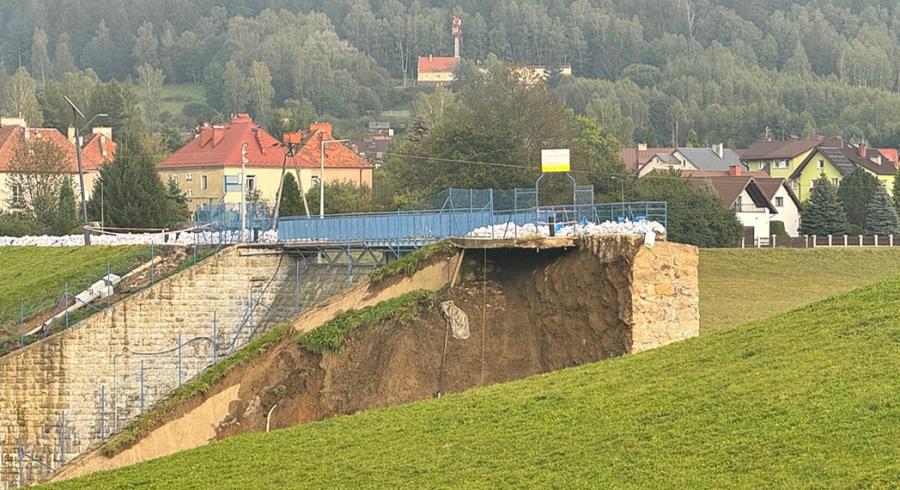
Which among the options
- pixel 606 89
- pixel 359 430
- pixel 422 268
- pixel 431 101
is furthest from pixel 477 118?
pixel 606 89

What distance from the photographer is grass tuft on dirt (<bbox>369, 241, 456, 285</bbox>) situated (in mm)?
37406

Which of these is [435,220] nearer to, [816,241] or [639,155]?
[816,241]

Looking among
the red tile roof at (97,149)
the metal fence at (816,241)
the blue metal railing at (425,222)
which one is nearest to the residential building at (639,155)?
the red tile roof at (97,149)

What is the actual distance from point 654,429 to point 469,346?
14.4m

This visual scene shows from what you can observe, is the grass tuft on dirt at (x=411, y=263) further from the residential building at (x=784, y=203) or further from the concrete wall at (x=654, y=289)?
the residential building at (x=784, y=203)

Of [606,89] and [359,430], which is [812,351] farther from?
[606,89]

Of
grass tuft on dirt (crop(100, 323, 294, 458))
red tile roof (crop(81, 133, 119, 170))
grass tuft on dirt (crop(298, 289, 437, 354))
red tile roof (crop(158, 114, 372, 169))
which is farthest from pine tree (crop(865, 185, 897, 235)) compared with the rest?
grass tuft on dirt (crop(100, 323, 294, 458))

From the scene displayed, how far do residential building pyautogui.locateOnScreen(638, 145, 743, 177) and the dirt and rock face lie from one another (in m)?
83.6

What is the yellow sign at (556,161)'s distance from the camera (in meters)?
40.7

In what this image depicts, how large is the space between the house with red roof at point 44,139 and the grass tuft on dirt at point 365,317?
4083 cm

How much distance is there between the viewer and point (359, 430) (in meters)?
27.0

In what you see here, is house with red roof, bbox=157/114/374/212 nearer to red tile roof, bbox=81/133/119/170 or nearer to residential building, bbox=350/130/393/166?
red tile roof, bbox=81/133/119/170

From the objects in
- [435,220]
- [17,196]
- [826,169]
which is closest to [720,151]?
[826,169]

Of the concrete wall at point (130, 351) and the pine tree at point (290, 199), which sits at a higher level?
the pine tree at point (290, 199)
